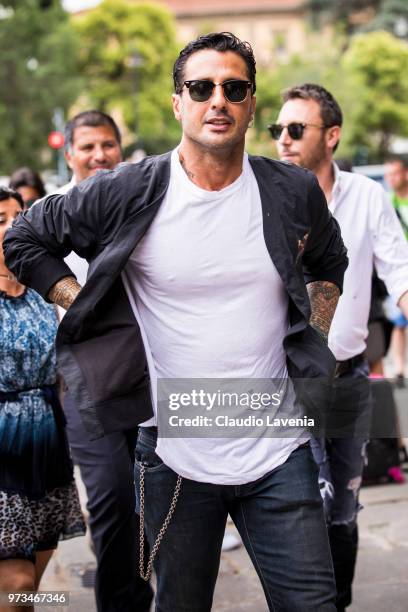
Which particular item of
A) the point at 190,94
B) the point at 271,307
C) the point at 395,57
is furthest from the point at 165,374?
the point at 395,57

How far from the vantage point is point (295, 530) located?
8.50ft

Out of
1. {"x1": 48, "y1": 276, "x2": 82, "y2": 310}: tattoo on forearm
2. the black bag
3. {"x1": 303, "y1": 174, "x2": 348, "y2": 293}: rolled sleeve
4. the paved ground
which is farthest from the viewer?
the black bag

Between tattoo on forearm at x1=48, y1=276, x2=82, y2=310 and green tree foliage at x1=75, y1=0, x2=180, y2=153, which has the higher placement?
tattoo on forearm at x1=48, y1=276, x2=82, y2=310

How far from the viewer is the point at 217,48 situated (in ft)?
8.96

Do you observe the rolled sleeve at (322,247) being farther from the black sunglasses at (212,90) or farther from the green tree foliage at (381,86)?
the green tree foliage at (381,86)

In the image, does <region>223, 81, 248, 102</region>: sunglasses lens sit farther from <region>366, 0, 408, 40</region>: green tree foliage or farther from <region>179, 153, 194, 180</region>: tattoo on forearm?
<region>366, 0, 408, 40</region>: green tree foliage

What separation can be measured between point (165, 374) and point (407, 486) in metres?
3.71

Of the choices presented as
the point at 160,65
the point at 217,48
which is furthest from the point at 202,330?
the point at 160,65

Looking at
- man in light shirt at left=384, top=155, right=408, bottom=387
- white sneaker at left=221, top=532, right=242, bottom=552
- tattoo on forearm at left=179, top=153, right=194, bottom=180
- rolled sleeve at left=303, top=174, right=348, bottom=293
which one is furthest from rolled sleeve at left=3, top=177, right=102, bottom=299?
man in light shirt at left=384, top=155, right=408, bottom=387

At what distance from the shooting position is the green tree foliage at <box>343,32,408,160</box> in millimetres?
56531

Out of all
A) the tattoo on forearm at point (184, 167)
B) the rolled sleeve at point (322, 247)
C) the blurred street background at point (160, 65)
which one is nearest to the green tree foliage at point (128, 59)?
the blurred street background at point (160, 65)

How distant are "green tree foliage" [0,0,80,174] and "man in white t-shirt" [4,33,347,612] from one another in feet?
105

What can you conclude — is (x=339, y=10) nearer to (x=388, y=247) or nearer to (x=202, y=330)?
(x=388, y=247)

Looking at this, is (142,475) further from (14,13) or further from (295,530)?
(14,13)
